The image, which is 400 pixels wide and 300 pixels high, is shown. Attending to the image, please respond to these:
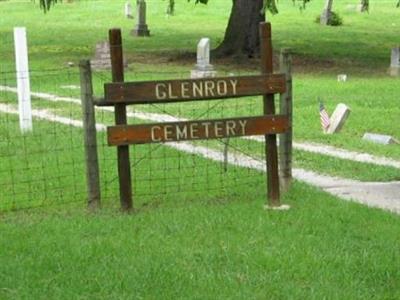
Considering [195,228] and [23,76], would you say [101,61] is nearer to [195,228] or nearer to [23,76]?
[23,76]

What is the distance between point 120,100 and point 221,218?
4.17 ft

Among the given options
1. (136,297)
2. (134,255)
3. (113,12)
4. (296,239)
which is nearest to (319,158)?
(296,239)

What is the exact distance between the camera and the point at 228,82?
7293 millimetres

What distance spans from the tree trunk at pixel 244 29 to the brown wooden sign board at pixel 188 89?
52.9 feet

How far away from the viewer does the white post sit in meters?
11.9

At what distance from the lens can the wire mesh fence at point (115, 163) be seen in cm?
816

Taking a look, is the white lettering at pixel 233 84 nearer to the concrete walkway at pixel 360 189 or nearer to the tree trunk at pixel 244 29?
the concrete walkway at pixel 360 189

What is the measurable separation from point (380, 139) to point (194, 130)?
213 inches

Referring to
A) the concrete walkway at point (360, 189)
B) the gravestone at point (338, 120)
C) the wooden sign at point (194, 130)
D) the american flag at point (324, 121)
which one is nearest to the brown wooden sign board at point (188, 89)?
the wooden sign at point (194, 130)

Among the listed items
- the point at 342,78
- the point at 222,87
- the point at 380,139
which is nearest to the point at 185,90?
the point at 222,87

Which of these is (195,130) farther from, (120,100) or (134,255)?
(134,255)

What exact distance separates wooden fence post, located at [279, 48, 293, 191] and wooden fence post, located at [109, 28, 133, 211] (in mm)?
1531

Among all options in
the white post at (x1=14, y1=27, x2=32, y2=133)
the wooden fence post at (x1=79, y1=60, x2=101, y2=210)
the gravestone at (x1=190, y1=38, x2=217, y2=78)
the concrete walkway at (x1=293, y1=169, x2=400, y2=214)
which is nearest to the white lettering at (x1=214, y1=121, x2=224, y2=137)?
the wooden fence post at (x1=79, y1=60, x2=101, y2=210)

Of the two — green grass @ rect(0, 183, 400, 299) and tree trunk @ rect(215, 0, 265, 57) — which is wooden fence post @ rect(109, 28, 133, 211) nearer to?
green grass @ rect(0, 183, 400, 299)
